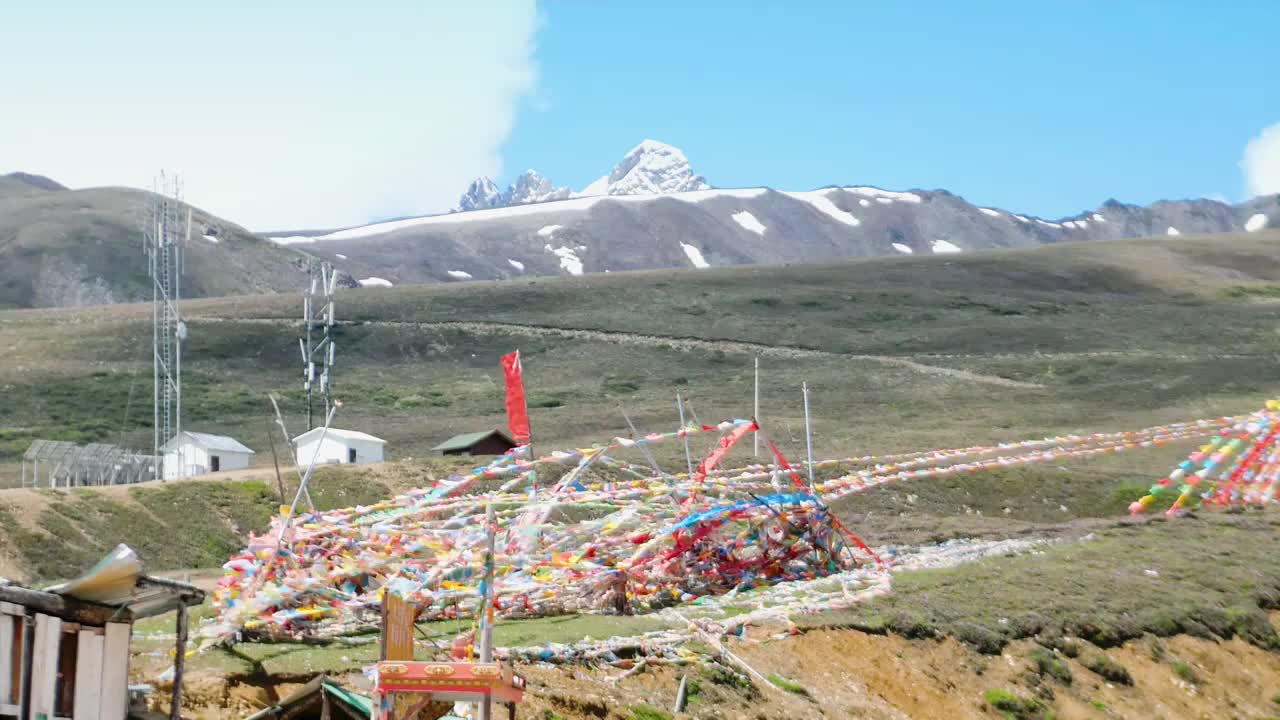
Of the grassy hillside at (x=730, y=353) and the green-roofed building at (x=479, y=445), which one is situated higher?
the grassy hillside at (x=730, y=353)

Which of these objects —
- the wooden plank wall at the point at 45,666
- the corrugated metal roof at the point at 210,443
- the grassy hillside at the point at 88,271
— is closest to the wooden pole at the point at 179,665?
the wooden plank wall at the point at 45,666

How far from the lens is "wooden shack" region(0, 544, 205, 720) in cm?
1196

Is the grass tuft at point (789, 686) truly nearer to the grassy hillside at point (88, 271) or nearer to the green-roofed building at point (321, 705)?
the green-roofed building at point (321, 705)

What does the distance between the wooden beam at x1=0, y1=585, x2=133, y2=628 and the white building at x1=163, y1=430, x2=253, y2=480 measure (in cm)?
4858

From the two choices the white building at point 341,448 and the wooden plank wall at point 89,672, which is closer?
the wooden plank wall at point 89,672

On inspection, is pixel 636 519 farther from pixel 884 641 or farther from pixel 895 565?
pixel 895 565

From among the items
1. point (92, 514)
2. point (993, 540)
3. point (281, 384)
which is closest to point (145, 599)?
point (993, 540)

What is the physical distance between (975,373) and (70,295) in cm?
11675

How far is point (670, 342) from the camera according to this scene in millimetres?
113938

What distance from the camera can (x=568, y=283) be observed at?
14125 centimetres

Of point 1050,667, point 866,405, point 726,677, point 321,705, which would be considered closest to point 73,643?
point 321,705

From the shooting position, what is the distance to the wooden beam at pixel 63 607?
39.1 ft

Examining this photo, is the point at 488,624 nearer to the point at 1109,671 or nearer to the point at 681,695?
the point at 681,695

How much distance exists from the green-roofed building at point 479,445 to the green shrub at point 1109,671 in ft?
124
